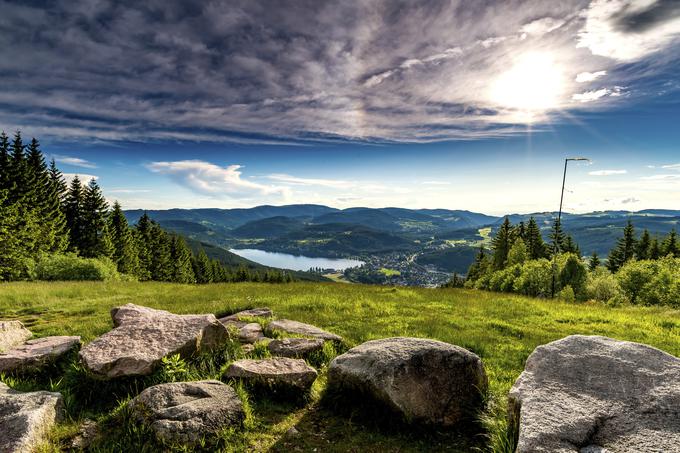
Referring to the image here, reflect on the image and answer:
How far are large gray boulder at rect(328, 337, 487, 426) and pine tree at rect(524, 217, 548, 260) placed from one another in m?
81.3

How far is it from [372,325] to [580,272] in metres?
46.3

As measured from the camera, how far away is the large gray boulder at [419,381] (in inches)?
246

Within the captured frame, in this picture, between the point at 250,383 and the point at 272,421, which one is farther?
the point at 250,383

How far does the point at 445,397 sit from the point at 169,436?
4830mm

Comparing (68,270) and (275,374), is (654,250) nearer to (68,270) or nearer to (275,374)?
(275,374)

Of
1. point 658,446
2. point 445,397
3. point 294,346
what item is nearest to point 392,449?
point 445,397

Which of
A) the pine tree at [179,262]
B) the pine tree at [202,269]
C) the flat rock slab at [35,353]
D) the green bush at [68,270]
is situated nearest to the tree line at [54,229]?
the green bush at [68,270]

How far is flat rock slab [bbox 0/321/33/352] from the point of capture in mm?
9281

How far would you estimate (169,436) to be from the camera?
17.7 ft

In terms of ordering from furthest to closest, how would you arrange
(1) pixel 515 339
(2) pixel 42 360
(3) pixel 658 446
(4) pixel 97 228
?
(4) pixel 97 228 < (1) pixel 515 339 < (2) pixel 42 360 < (3) pixel 658 446

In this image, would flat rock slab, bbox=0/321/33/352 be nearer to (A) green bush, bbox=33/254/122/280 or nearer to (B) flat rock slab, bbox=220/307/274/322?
(B) flat rock slab, bbox=220/307/274/322

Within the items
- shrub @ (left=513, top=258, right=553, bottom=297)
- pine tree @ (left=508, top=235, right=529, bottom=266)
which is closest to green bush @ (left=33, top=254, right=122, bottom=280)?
shrub @ (left=513, top=258, right=553, bottom=297)

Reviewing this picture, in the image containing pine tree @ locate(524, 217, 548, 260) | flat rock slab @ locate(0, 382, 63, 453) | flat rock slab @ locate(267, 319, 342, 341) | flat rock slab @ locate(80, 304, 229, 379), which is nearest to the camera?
flat rock slab @ locate(0, 382, 63, 453)

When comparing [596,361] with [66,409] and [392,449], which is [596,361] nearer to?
[392,449]
